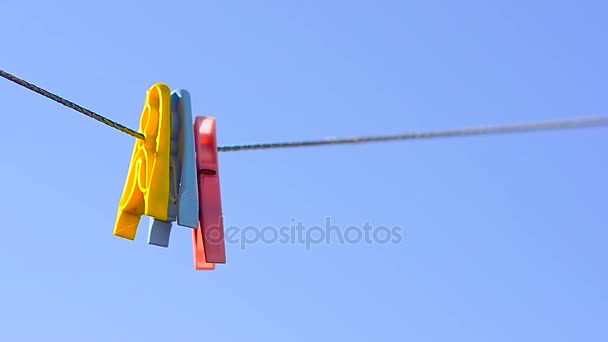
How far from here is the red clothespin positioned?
A: 5.91 m

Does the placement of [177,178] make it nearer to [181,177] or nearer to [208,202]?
[181,177]

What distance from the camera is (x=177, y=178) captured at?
19.5 feet

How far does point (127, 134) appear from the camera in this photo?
5.91m

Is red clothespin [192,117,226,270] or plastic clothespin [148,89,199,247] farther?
red clothespin [192,117,226,270]

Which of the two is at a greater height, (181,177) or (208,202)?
(181,177)

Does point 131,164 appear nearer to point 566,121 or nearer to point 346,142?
point 346,142

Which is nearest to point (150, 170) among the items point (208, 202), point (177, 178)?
point (177, 178)

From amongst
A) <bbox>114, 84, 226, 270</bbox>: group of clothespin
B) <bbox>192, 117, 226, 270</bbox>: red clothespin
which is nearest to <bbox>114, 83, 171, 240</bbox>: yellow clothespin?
<bbox>114, 84, 226, 270</bbox>: group of clothespin

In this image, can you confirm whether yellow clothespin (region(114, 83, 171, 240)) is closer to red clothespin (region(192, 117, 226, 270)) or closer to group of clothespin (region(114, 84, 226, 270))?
group of clothespin (region(114, 84, 226, 270))

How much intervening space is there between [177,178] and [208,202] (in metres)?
0.21

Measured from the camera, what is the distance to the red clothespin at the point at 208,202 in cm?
591

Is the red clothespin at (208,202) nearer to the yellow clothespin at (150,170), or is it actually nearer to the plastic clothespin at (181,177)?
the plastic clothespin at (181,177)

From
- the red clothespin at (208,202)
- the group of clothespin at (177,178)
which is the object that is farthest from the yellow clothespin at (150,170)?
the red clothespin at (208,202)

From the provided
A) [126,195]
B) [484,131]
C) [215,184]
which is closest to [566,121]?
[484,131]
